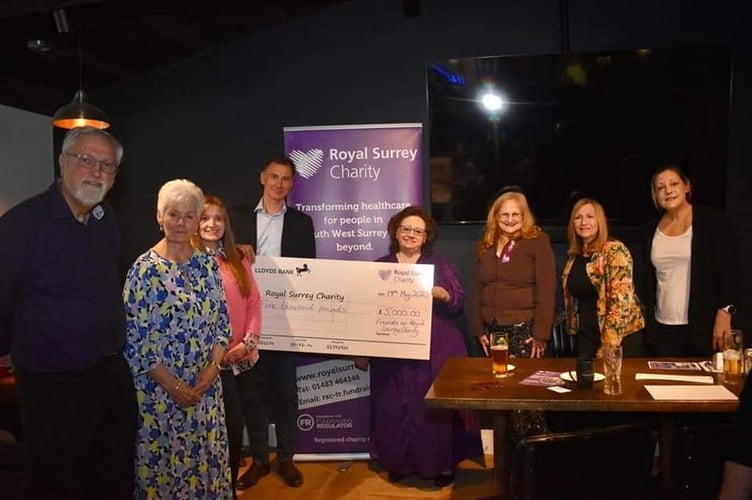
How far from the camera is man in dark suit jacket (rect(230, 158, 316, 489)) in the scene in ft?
12.4

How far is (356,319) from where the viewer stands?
148 inches

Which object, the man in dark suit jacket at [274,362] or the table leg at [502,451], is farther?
the man in dark suit jacket at [274,362]

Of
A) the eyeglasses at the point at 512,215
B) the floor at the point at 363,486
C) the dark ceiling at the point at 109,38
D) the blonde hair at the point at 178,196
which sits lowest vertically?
the floor at the point at 363,486

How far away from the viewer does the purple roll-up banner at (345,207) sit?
4.19m

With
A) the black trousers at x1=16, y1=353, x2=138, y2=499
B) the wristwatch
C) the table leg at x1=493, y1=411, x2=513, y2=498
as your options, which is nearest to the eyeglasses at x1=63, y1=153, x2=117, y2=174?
the black trousers at x1=16, y1=353, x2=138, y2=499

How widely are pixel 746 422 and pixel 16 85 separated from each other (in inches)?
183

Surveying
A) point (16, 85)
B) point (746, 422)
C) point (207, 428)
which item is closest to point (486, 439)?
point (207, 428)

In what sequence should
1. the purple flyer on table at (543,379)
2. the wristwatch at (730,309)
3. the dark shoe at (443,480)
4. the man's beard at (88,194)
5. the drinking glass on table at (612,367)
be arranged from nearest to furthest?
1. the man's beard at (88,194)
2. the drinking glass on table at (612,367)
3. the purple flyer on table at (543,379)
4. the wristwatch at (730,309)
5. the dark shoe at (443,480)

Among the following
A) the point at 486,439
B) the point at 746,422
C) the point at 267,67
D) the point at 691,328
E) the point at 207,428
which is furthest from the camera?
the point at 267,67

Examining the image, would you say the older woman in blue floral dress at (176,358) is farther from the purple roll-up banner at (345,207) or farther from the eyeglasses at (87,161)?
the purple roll-up banner at (345,207)

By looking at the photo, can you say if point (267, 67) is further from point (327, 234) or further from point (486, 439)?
point (486, 439)

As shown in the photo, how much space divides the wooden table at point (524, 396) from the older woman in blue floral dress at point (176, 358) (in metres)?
0.90

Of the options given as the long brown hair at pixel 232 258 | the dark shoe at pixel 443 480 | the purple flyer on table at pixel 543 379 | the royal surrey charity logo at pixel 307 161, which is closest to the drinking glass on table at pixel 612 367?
the purple flyer on table at pixel 543 379

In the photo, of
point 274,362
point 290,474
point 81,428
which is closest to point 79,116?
point 274,362
